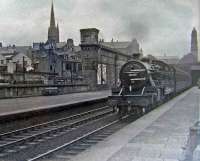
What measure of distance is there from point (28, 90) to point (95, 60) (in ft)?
27.1

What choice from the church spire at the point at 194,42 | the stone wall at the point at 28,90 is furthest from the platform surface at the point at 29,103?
the church spire at the point at 194,42

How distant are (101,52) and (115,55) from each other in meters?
5.96

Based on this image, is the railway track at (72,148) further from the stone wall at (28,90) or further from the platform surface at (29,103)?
the stone wall at (28,90)

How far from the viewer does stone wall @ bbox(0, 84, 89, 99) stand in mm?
30831

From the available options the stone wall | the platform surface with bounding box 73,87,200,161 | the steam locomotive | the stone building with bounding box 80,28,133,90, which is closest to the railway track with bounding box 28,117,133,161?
the platform surface with bounding box 73,87,200,161

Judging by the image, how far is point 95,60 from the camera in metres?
39.8

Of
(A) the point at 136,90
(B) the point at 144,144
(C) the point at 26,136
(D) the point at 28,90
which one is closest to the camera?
(B) the point at 144,144

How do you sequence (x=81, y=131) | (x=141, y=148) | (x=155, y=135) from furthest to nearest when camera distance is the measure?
(x=81, y=131) → (x=155, y=135) → (x=141, y=148)

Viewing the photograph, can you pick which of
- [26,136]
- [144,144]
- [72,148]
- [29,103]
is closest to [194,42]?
[144,144]

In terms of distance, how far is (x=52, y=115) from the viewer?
62.6 feet

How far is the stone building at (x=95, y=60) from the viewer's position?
3969 centimetres

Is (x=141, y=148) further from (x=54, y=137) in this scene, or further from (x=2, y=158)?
(x=54, y=137)

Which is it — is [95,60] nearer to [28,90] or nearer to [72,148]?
[28,90]

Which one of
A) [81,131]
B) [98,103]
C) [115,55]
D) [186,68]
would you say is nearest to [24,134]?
[81,131]
